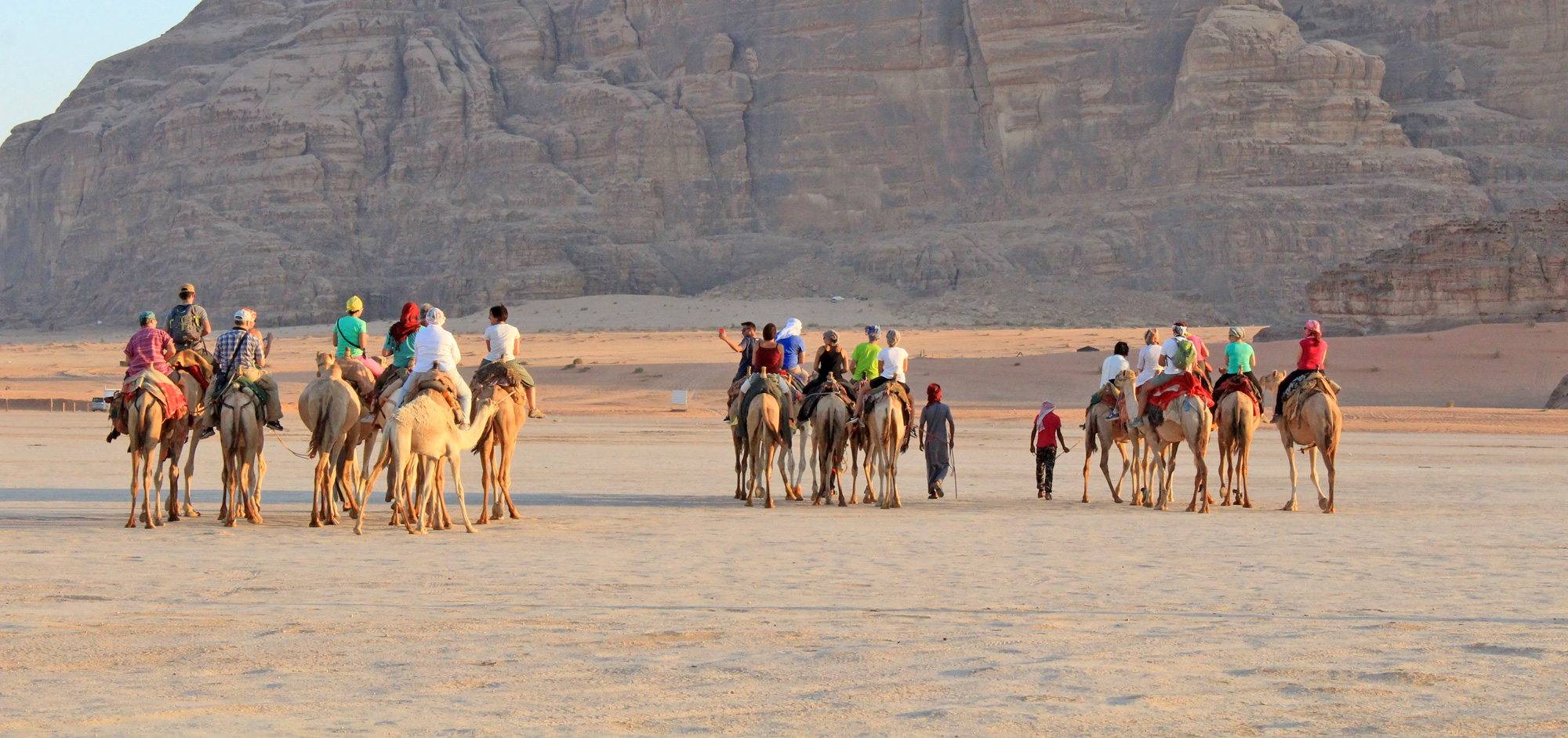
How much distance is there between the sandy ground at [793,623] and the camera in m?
7.78

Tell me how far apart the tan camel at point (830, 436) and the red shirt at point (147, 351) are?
6.89 meters

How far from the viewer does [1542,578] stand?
11.9 m

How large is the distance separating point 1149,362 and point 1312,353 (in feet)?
5.82

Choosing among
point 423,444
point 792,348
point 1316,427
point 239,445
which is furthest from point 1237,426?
point 239,445

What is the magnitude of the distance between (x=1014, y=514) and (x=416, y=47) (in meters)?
132

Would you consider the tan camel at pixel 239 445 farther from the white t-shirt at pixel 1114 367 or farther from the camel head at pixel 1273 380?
the camel head at pixel 1273 380

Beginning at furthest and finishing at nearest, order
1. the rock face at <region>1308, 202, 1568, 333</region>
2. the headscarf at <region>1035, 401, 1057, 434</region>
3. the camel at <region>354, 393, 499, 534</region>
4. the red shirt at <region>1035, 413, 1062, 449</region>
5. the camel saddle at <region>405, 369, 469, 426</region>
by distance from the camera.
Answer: the rock face at <region>1308, 202, 1568, 333</region> < the headscarf at <region>1035, 401, 1057, 434</region> < the red shirt at <region>1035, 413, 1062, 449</region> < the camel saddle at <region>405, 369, 469, 426</region> < the camel at <region>354, 393, 499, 534</region>

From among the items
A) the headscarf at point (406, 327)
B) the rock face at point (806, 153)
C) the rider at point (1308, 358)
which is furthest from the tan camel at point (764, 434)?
the rock face at point (806, 153)

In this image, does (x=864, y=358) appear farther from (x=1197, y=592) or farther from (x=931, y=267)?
(x=931, y=267)

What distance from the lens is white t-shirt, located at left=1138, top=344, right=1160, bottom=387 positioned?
1806cm

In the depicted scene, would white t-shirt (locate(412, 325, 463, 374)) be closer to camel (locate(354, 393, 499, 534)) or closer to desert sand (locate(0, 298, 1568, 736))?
camel (locate(354, 393, 499, 534))

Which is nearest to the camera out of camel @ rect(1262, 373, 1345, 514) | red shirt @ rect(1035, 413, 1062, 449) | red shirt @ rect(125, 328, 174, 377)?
red shirt @ rect(125, 328, 174, 377)

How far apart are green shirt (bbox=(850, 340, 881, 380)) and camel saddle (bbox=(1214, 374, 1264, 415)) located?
12.7 feet

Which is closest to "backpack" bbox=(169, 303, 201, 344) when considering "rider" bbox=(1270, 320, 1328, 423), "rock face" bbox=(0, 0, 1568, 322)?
"rider" bbox=(1270, 320, 1328, 423)
